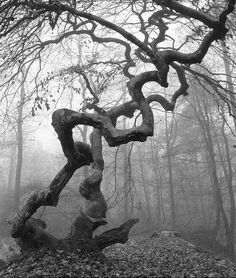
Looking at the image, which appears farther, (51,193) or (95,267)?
(51,193)

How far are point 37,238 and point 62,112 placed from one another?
2536mm

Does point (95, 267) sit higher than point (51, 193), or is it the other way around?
point (51, 193)

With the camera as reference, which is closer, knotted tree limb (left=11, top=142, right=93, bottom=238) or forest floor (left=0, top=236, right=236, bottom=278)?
forest floor (left=0, top=236, right=236, bottom=278)

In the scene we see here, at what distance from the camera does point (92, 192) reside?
5.71 metres

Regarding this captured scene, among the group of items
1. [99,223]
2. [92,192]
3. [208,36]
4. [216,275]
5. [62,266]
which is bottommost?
[216,275]

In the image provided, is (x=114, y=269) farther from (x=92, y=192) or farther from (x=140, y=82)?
(x=140, y=82)

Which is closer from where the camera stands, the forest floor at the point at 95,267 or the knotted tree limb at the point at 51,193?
the forest floor at the point at 95,267

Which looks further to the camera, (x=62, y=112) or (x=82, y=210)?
(x=82, y=210)

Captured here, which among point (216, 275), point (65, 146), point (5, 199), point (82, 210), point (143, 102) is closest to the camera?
point (216, 275)

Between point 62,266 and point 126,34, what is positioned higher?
point 126,34


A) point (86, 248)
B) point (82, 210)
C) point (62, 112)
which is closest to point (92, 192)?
point (82, 210)

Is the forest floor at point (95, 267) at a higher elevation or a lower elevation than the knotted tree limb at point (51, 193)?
lower

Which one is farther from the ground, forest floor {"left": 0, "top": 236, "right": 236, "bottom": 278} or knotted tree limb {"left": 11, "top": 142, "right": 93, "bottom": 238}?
knotted tree limb {"left": 11, "top": 142, "right": 93, "bottom": 238}

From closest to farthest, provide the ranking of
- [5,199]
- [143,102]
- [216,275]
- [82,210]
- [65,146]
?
[216,275] < [65,146] < [143,102] < [82,210] < [5,199]
